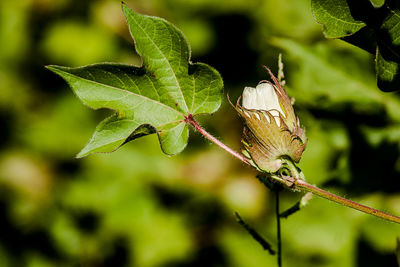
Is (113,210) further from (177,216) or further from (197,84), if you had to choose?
(197,84)

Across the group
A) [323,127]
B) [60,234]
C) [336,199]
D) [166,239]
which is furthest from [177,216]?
[336,199]

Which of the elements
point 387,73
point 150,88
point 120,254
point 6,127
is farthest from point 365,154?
point 6,127

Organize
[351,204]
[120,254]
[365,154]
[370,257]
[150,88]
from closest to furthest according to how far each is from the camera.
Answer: [351,204] < [150,88] < [365,154] < [370,257] < [120,254]

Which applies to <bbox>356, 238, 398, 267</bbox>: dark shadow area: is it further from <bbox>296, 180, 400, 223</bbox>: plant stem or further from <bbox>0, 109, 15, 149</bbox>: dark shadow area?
<bbox>0, 109, 15, 149</bbox>: dark shadow area

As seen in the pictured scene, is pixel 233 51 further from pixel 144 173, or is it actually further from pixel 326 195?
pixel 326 195

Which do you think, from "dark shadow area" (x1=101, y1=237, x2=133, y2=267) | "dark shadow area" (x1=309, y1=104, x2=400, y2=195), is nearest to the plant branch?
"dark shadow area" (x1=309, y1=104, x2=400, y2=195)

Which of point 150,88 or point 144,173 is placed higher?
point 150,88
